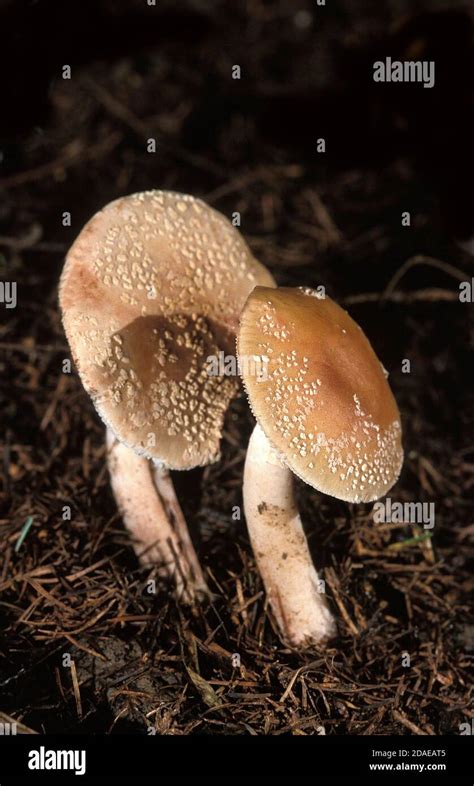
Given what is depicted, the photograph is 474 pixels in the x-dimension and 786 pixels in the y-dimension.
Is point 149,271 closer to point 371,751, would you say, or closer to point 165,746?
point 165,746

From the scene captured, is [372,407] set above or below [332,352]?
below

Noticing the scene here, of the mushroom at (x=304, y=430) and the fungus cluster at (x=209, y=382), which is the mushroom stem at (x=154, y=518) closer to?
the fungus cluster at (x=209, y=382)

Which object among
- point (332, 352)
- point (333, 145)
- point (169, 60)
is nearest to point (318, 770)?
point (332, 352)

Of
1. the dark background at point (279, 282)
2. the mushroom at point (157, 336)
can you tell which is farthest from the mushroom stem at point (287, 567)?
the mushroom at point (157, 336)

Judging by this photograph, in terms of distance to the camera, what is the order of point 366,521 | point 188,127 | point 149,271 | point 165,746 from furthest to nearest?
point 188,127
point 366,521
point 149,271
point 165,746

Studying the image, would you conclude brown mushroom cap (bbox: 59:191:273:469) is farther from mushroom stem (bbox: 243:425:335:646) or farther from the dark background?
the dark background

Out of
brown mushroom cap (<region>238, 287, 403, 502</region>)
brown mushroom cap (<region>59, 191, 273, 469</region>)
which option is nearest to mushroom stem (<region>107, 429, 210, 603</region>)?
brown mushroom cap (<region>59, 191, 273, 469</region>)

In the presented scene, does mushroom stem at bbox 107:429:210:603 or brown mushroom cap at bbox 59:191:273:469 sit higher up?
brown mushroom cap at bbox 59:191:273:469
